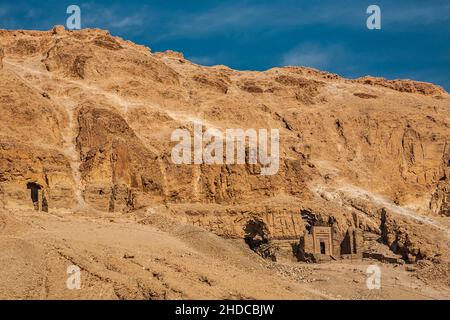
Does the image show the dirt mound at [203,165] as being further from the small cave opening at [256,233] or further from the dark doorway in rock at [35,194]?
the small cave opening at [256,233]

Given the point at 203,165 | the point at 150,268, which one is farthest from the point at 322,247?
the point at 150,268

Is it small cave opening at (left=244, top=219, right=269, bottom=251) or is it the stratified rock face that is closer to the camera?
small cave opening at (left=244, top=219, right=269, bottom=251)

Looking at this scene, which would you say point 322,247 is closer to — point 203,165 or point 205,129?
point 203,165

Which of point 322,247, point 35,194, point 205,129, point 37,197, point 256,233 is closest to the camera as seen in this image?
point 37,197

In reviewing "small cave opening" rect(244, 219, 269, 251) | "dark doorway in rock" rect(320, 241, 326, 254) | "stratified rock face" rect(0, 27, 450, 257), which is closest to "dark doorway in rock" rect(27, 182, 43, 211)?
"stratified rock face" rect(0, 27, 450, 257)

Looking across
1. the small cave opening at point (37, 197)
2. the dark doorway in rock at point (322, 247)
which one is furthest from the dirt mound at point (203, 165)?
the dark doorway in rock at point (322, 247)

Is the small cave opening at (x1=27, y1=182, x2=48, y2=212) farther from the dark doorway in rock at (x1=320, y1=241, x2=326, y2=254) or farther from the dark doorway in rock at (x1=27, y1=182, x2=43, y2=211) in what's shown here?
the dark doorway in rock at (x1=320, y1=241, x2=326, y2=254)

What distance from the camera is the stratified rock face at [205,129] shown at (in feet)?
Result: 137

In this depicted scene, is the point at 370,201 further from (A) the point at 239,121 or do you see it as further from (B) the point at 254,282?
(B) the point at 254,282

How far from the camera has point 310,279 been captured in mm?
31719

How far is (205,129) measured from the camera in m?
50.5

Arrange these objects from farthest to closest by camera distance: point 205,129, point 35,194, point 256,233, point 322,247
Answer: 1. point 205,129
2. point 256,233
3. point 322,247
4. point 35,194

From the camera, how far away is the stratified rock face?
41.9 m
